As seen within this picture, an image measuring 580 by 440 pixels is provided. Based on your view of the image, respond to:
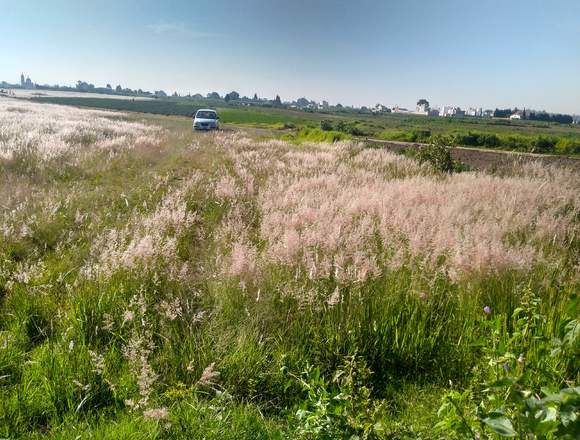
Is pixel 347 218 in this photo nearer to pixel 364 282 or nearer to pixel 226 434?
pixel 364 282

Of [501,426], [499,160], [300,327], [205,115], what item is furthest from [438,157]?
[205,115]

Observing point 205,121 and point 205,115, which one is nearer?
point 205,121

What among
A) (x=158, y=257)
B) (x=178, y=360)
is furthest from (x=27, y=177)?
(x=178, y=360)

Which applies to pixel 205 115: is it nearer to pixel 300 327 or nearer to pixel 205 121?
pixel 205 121

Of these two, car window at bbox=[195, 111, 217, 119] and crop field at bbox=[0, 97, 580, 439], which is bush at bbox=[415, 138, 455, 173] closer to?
crop field at bbox=[0, 97, 580, 439]

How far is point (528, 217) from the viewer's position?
5.79 meters

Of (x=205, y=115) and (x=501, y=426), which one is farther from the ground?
(x=205, y=115)

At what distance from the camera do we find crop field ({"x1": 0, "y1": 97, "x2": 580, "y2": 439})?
7.57ft

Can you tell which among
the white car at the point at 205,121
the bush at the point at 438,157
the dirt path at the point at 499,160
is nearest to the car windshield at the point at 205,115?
the white car at the point at 205,121

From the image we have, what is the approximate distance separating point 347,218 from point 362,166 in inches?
322

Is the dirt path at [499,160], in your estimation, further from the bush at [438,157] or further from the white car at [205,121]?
the white car at [205,121]

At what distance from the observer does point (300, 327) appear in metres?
3.47

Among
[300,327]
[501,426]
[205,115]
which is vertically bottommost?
[300,327]

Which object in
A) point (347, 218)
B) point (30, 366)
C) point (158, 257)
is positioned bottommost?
point (30, 366)
